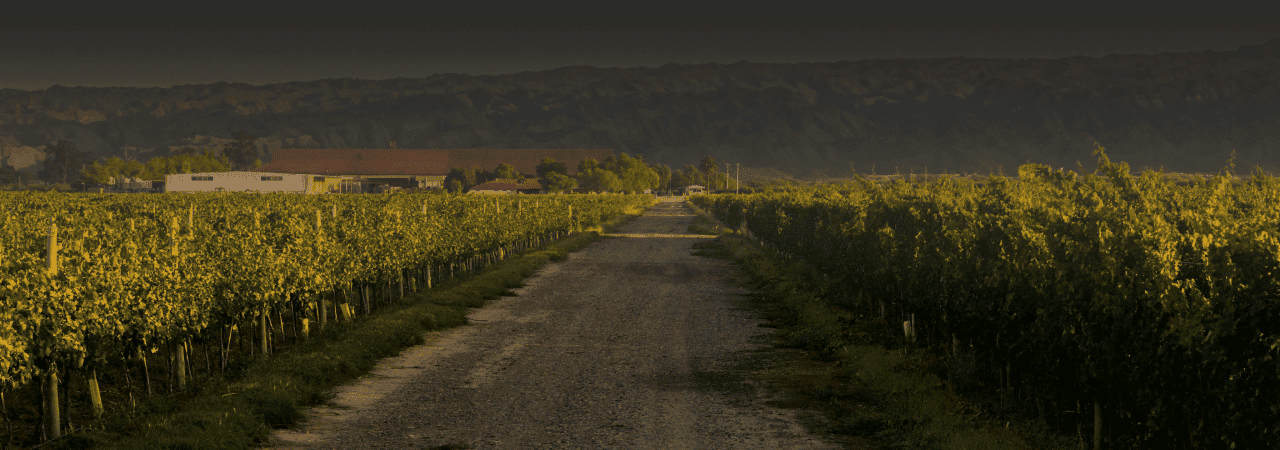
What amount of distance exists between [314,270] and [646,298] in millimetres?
8244

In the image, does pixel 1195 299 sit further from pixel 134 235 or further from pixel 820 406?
pixel 134 235

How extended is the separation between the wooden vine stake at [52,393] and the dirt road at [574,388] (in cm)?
226

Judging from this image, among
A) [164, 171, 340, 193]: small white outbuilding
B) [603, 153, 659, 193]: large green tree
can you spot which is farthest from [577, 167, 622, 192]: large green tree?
[164, 171, 340, 193]: small white outbuilding

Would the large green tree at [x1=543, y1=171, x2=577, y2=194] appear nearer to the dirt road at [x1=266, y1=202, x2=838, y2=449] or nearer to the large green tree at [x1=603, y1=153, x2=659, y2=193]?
the large green tree at [x1=603, y1=153, x2=659, y2=193]

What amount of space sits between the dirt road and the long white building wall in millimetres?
121588

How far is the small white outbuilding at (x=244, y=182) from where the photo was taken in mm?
130875

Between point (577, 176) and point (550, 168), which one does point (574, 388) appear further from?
point (577, 176)

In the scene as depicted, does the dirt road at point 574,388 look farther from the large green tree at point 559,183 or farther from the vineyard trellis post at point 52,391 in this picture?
the large green tree at point 559,183

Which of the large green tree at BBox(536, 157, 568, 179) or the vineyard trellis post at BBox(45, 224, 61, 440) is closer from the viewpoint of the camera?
the vineyard trellis post at BBox(45, 224, 61, 440)

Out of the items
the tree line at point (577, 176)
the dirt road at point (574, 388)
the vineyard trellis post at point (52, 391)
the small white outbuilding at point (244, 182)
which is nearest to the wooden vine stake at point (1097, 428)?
the dirt road at point (574, 388)

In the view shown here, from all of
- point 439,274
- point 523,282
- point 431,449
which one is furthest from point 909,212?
point 439,274

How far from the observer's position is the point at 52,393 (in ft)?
29.8

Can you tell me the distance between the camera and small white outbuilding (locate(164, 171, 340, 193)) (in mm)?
130875

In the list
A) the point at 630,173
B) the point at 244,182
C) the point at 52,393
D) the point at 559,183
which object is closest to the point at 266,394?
the point at 52,393
